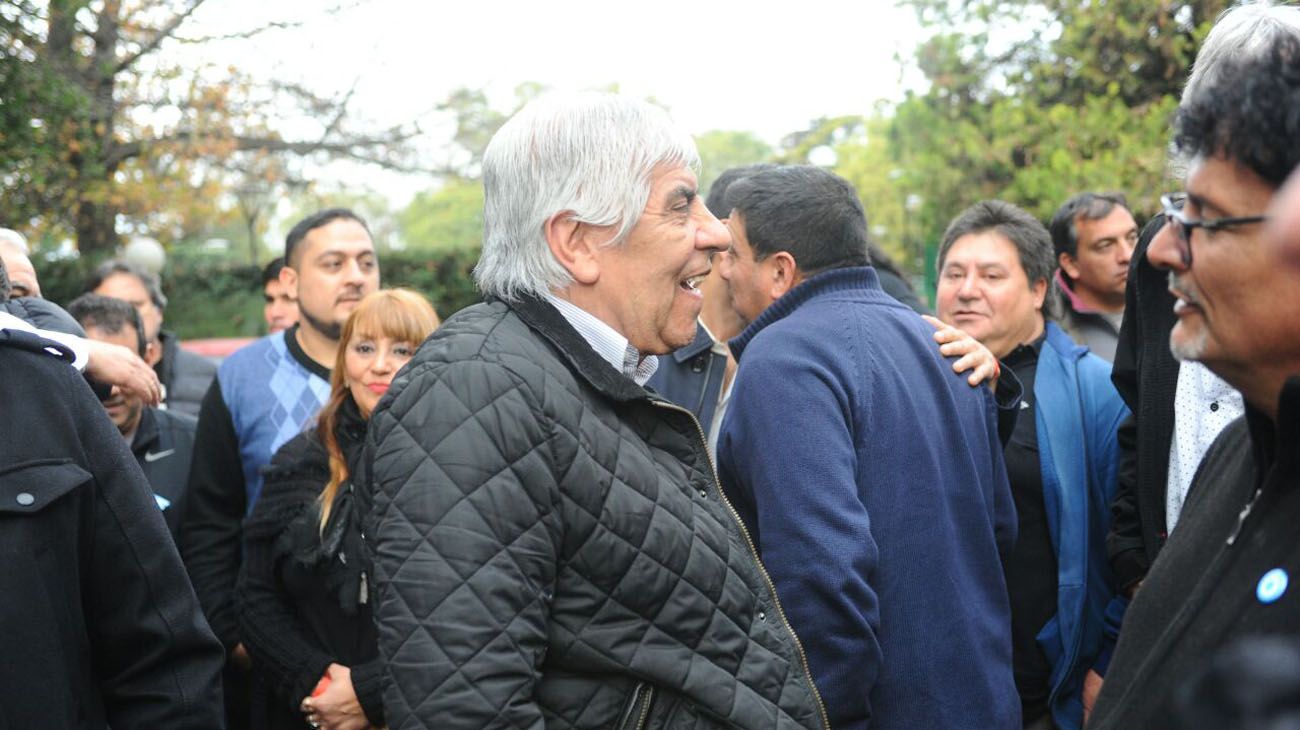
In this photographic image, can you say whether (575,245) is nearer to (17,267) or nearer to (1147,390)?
(1147,390)

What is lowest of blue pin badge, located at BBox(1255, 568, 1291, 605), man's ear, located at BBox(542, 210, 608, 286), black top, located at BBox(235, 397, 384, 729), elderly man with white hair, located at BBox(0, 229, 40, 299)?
black top, located at BBox(235, 397, 384, 729)

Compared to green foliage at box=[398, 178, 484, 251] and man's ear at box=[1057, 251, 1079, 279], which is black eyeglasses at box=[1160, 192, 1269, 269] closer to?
man's ear at box=[1057, 251, 1079, 279]

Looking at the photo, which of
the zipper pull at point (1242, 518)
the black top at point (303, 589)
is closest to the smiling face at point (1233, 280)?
the zipper pull at point (1242, 518)

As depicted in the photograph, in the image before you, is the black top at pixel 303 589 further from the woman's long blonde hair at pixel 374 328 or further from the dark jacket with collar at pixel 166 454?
the dark jacket with collar at pixel 166 454

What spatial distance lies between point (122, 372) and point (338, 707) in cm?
118

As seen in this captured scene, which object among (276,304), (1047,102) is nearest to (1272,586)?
(276,304)

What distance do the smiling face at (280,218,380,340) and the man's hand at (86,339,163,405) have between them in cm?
95

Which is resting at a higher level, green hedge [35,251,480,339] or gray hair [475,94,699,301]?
gray hair [475,94,699,301]

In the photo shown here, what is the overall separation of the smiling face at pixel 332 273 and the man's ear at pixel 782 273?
192 centimetres

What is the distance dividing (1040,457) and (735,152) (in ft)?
178

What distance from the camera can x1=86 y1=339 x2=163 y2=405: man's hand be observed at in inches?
141

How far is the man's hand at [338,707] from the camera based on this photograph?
333 cm

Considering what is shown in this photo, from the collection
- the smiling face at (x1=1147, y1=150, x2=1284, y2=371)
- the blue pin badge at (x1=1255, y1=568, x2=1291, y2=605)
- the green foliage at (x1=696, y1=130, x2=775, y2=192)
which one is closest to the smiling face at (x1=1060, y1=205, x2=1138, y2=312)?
the smiling face at (x1=1147, y1=150, x2=1284, y2=371)

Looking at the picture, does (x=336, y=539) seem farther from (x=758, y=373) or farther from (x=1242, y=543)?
(x=1242, y=543)
